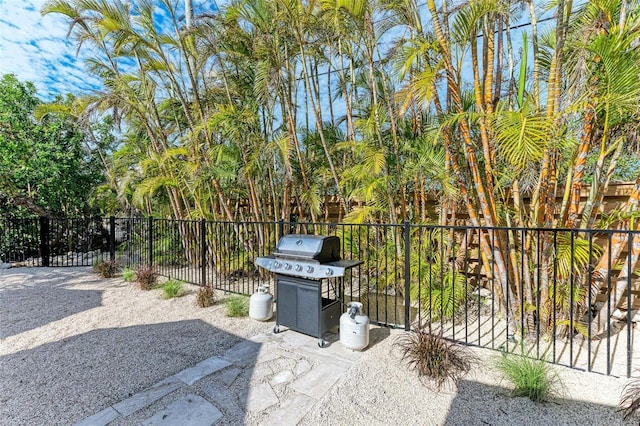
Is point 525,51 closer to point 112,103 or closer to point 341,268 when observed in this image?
point 341,268

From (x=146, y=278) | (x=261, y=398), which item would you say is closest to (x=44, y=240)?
(x=146, y=278)

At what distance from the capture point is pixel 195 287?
16.1ft

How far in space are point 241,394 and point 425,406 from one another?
4.13ft

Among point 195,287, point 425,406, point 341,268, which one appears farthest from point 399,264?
point 195,287

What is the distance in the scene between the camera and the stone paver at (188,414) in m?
1.77

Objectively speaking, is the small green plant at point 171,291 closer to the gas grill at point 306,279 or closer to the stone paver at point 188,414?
the gas grill at point 306,279

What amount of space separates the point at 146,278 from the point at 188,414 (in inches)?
142

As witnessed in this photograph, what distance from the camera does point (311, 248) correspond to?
9.02 feet

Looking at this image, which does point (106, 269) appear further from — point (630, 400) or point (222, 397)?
point (630, 400)

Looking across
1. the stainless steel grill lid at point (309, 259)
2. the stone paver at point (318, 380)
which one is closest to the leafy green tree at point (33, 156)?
the stainless steel grill lid at point (309, 259)

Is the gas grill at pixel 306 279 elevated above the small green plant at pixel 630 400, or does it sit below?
above

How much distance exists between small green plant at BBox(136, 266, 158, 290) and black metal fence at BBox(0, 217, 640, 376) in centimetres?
48

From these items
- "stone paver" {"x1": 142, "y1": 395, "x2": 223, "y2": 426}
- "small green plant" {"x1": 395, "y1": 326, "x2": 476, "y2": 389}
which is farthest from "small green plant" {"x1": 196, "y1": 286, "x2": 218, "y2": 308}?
"small green plant" {"x1": 395, "y1": 326, "x2": 476, "y2": 389}

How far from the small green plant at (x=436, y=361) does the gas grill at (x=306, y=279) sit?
82 cm
